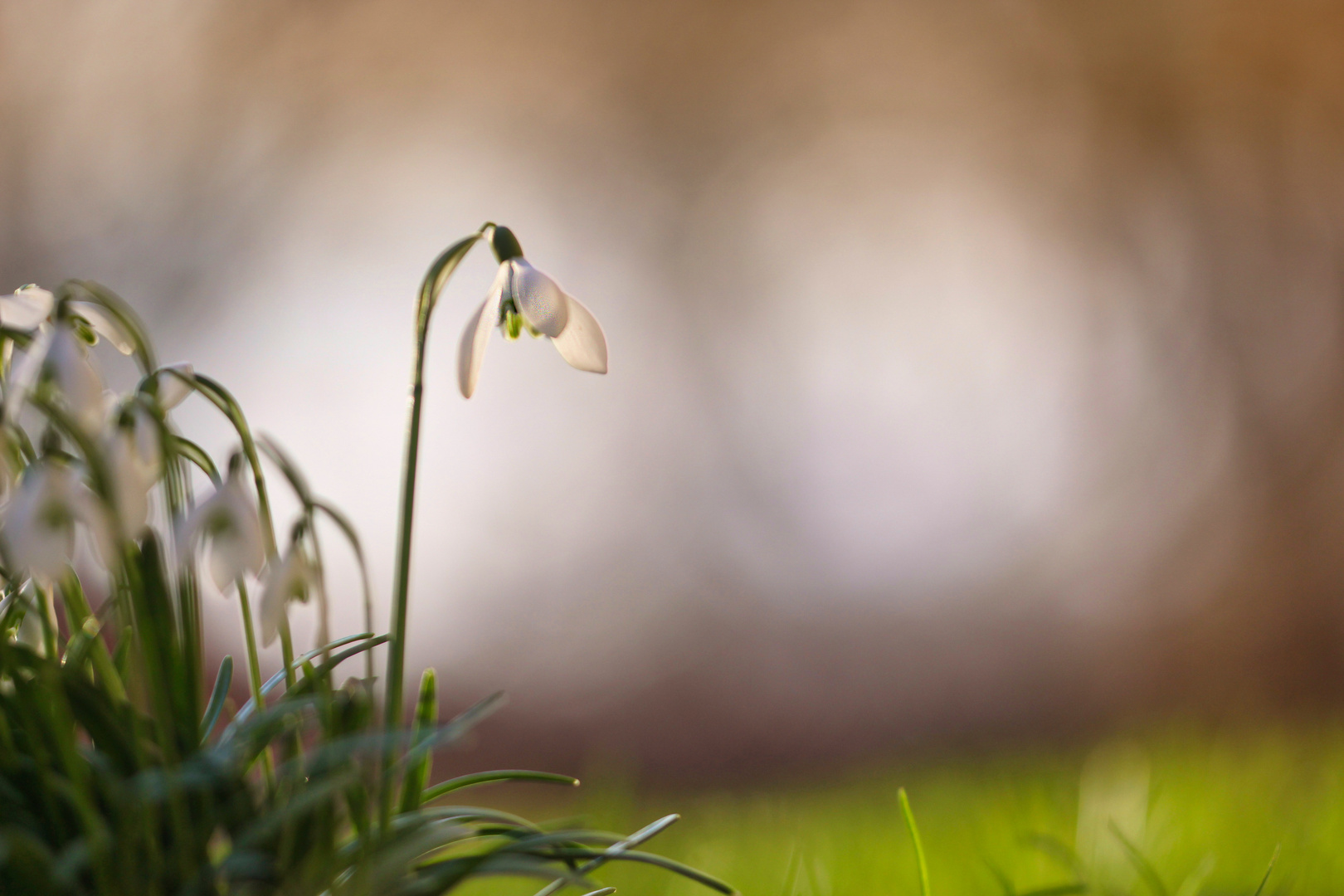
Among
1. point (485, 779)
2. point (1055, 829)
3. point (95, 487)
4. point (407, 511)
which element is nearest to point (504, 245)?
point (407, 511)

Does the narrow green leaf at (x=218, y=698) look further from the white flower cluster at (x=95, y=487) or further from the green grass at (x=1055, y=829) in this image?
the green grass at (x=1055, y=829)

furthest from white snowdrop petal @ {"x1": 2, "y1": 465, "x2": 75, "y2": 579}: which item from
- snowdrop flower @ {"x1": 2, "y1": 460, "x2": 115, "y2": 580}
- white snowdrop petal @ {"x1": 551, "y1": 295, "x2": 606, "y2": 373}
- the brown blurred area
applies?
the brown blurred area

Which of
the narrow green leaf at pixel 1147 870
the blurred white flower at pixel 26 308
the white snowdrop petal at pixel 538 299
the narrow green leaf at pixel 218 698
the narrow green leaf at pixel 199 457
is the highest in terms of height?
the blurred white flower at pixel 26 308

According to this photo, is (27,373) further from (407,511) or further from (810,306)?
(810,306)

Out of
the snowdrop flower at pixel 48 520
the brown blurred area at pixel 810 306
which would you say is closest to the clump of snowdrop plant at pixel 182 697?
the snowdrop flower at pixel 48 520

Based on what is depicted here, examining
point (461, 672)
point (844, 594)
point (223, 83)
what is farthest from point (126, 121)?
point (844, 594)

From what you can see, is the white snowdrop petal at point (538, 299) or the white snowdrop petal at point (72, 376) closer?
the white snowdrop petal at point (72, 376)

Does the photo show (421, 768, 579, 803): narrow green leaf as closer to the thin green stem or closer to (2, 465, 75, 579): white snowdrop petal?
the thin green stem
